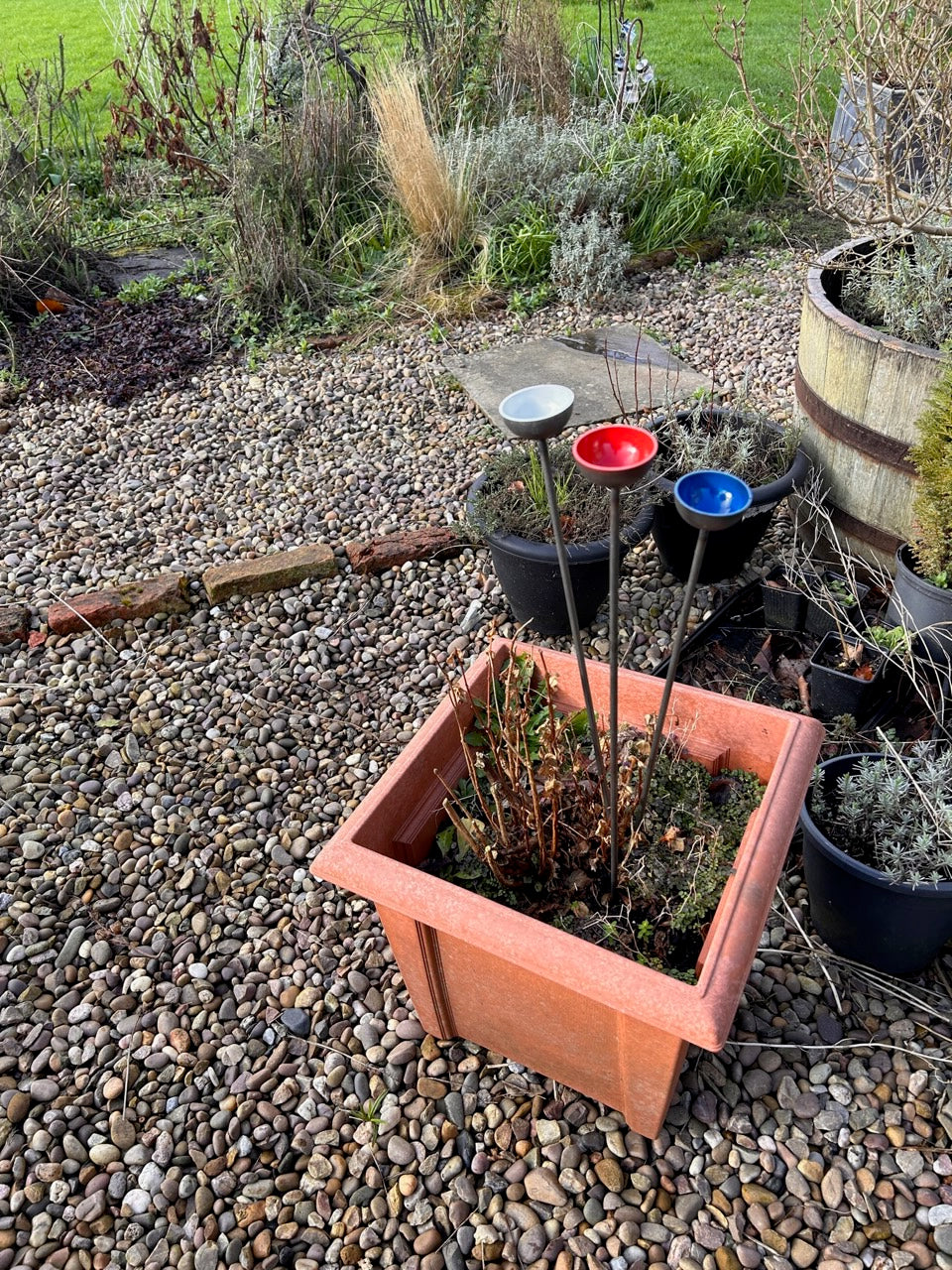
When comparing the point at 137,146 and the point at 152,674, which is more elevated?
the point at 137,146

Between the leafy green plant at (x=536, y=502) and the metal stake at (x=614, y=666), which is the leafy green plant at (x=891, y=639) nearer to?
the leafy green plant at (x=536, y=502)

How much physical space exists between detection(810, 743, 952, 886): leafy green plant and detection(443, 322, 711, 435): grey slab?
2056mm

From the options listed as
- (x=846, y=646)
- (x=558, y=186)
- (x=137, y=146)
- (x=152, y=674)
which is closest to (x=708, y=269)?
(x=558, y=186)

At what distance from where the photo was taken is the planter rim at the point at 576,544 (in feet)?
8.07

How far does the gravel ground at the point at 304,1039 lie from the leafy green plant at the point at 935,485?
0.75 meters

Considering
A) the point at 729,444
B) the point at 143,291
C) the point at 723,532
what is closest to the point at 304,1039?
the point at 723,532

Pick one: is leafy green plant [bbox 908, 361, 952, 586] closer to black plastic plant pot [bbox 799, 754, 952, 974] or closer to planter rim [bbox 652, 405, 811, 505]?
planter rim [bbox 652, 405, 811, 505]

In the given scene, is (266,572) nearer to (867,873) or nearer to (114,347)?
(867,873)

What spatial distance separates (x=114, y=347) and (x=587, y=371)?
244 cm

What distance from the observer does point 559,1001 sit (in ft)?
4.84

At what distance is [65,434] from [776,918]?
3554mm

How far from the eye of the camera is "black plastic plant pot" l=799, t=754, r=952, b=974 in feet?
5.52

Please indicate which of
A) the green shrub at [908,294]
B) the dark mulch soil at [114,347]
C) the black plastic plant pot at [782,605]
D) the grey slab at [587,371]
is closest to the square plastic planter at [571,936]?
the black plastic plant pot at [782,605]

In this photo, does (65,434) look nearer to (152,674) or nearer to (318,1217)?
(152,674)
